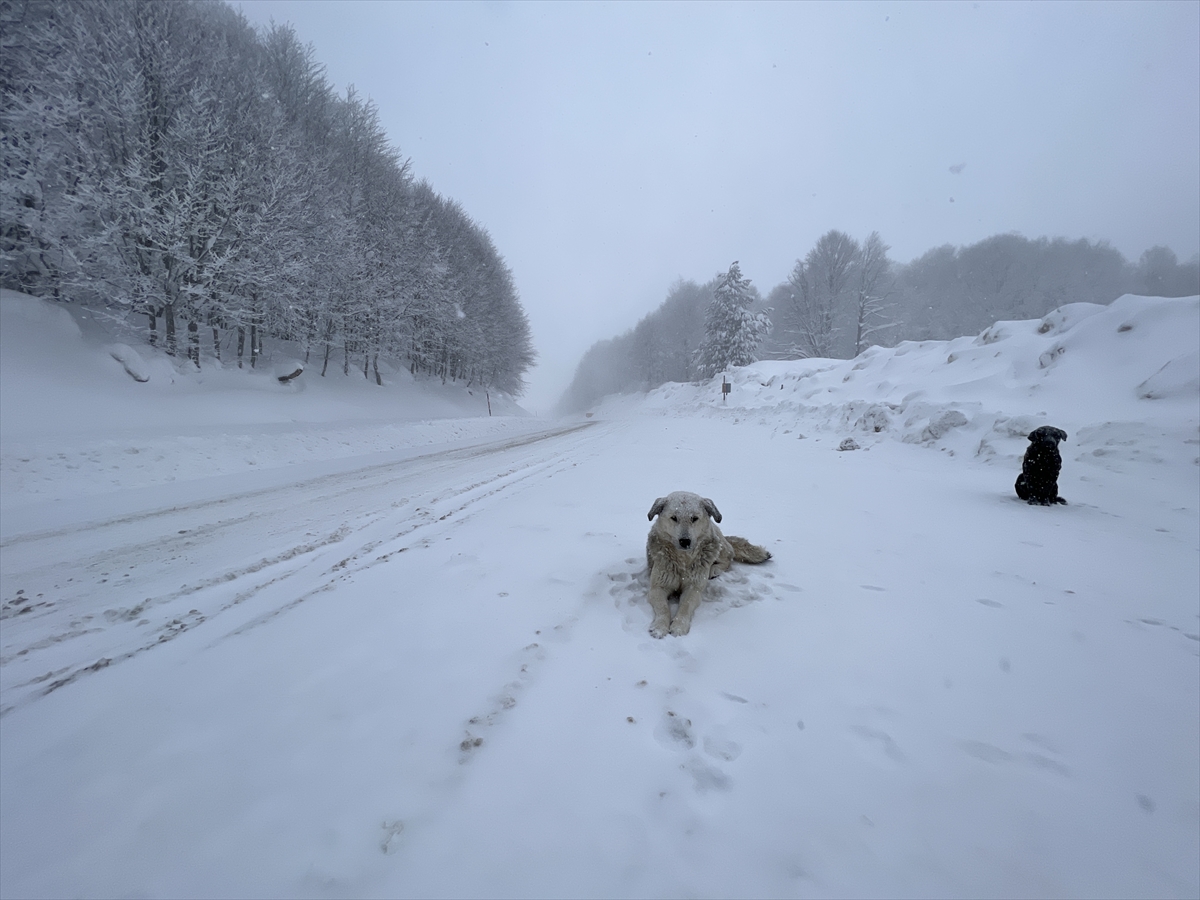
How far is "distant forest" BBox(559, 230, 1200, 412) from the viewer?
1027 inches

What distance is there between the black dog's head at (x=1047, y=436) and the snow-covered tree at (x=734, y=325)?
24.2 metres

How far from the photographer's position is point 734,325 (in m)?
28.5

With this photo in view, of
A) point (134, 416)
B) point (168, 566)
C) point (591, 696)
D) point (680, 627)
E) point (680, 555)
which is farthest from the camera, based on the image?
point (134, 416)

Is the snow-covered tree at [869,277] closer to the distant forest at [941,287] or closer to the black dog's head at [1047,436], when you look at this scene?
the distant forest at [941,287]

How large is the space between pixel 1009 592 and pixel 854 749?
218 centimetres

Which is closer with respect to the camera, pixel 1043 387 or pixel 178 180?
pixel 1043 387

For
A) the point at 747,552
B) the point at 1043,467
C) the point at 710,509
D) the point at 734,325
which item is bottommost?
the point at 747,552

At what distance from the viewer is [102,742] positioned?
1.67m

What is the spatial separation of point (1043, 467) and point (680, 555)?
484 centimetres

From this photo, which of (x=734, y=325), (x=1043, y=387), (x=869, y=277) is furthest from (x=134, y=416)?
(x=869, y=277)

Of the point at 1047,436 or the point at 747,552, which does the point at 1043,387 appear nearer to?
the point at 1047,436

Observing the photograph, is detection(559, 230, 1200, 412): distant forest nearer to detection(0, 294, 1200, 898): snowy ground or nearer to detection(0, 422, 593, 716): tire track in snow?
detection(0, 294, 1200, 898): snowy ground

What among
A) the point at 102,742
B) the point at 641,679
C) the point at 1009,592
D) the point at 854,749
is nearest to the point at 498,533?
the point at 641,679

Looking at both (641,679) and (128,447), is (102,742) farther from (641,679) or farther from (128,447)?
(128,447)
